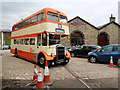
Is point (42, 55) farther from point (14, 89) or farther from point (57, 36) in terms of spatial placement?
point (14, 89)

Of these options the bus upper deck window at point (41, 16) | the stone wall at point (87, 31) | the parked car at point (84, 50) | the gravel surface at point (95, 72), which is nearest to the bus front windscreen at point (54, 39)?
the bus upper deck window at point (41, 16)

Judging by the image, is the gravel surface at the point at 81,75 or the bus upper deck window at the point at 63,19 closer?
the gravel surface at the point at 81,75

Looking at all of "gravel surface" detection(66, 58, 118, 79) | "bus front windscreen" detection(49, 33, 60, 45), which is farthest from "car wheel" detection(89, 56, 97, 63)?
"bus front windscreen" detection(49, 33, 60, 45)

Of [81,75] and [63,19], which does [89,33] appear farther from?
[81,75]

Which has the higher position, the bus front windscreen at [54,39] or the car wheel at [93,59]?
the bus front windscreen at [54,39]

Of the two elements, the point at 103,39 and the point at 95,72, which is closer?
the point at 95,72

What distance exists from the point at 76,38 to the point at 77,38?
0.88ft

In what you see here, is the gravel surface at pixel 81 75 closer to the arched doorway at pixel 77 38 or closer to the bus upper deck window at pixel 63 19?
the bus upper deck window at pixel 63 19

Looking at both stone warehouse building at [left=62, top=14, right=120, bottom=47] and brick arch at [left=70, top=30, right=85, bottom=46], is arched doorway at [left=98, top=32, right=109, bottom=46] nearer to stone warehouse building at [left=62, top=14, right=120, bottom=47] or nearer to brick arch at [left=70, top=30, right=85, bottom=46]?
stone warehouse building at [left=62, top=14, right=120, bottom=47]

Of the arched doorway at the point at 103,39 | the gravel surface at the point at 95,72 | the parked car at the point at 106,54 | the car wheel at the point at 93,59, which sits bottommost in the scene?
the gravel surface at the point at 95,72

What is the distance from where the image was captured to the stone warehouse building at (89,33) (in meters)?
21.3

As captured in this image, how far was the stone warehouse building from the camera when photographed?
2131 cm

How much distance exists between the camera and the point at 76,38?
21.5m

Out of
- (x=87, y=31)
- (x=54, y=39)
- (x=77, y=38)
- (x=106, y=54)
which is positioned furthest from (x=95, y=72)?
(x=87, y=31)
